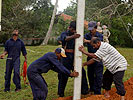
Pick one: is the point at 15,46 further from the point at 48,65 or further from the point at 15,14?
the point at 15,14

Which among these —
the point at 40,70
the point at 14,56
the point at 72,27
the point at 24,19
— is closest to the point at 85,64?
the point at 72,27

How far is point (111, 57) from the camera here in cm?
536

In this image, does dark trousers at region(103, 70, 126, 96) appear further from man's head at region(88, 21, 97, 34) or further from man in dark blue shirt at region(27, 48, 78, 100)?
man's head at region(88, 21, 97, 34)

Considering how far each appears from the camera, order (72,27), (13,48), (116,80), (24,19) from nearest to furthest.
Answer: (116,80) < (72,27) < (13,48) < (24,19)

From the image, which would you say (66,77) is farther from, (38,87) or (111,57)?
(111,57)

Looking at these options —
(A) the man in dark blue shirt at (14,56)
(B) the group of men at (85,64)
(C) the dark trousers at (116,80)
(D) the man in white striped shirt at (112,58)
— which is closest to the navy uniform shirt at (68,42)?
(B) the group of men at (85,64)

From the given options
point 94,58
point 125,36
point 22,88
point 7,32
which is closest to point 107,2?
point 125,36

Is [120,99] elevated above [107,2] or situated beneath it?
situated beneath

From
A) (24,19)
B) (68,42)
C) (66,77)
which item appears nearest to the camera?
(68,42)

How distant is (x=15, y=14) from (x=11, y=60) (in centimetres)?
2230

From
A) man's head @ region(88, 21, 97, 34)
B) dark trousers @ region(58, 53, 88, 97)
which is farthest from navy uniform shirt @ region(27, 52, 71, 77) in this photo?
man's head @ region(88, 21, 97, 34)

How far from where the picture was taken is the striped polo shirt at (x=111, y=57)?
529 centimetres

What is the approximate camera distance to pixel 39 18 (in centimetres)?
3188

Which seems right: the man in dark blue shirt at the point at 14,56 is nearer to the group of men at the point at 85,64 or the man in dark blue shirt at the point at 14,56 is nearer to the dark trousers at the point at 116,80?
the group of men at the point at 85,64
